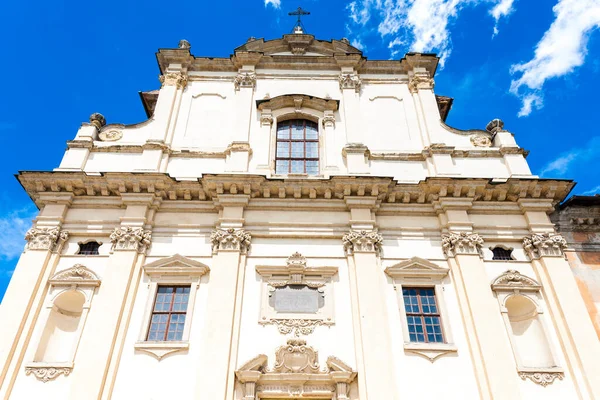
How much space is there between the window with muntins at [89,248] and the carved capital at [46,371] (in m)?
3.36

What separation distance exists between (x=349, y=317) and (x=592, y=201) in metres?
8.62

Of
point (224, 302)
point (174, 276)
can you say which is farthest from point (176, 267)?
point (224, 302)

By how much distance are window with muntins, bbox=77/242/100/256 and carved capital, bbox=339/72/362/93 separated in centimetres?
1025

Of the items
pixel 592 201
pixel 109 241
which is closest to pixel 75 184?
pixel 109 241

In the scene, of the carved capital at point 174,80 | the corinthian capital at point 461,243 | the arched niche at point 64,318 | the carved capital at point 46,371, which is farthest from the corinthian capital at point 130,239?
the corinthian capital at point 461,243

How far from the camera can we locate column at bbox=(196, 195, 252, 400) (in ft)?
38.6

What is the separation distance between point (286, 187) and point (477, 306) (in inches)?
246

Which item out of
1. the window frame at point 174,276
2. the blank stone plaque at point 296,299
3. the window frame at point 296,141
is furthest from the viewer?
the window frame at point 296,141

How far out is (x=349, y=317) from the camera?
13.1 meters

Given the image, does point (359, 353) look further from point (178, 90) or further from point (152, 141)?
point (178, 90)

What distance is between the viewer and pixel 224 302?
13.0 m

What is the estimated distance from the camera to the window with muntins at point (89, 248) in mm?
14383

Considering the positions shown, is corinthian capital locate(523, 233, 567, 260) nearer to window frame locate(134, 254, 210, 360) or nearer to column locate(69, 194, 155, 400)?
window frame locate(134, 254, 210, 360)

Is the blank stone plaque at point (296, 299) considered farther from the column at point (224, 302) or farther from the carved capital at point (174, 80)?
the carved capital at point (174, 80)
